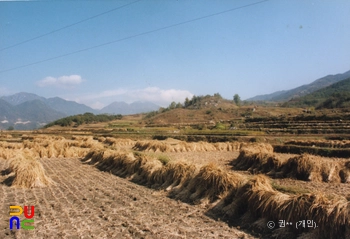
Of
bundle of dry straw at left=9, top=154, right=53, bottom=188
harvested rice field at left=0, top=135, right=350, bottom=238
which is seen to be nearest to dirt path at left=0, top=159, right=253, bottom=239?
harvested rice field at left=0, top=135, right=350, bottom=238

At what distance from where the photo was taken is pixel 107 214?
7133 millimetres

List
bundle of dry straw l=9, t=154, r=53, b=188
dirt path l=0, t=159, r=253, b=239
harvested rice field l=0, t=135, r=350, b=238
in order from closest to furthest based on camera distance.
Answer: harvested rice field l=0, t=135, r=350, b=238, dirt path l=0, t=159, r=253, b=239, bundle of dry straw l=9, t=154, r=53, b=188

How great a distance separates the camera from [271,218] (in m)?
5.88

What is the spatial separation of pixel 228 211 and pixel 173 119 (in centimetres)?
11027

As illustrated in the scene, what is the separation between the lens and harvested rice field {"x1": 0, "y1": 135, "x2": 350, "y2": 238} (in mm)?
5512

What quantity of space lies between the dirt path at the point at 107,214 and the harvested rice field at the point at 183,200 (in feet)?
0.07

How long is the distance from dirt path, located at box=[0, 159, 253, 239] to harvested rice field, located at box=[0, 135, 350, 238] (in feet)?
0.07

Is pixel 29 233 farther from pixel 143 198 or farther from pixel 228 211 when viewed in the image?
pixel 228 211

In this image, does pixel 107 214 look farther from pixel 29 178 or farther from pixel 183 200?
pixel 29 178

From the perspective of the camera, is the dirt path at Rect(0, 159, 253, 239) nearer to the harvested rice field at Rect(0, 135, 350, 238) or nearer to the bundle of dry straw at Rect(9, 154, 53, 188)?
the harvested rice field at Rect(0, 135, 350, 238)

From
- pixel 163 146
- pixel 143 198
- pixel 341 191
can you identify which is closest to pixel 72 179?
pixel 143 198

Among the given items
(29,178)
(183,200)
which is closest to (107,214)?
(183,200)

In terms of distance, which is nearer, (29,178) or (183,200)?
(183,200)

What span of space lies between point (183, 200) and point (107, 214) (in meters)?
2.39
